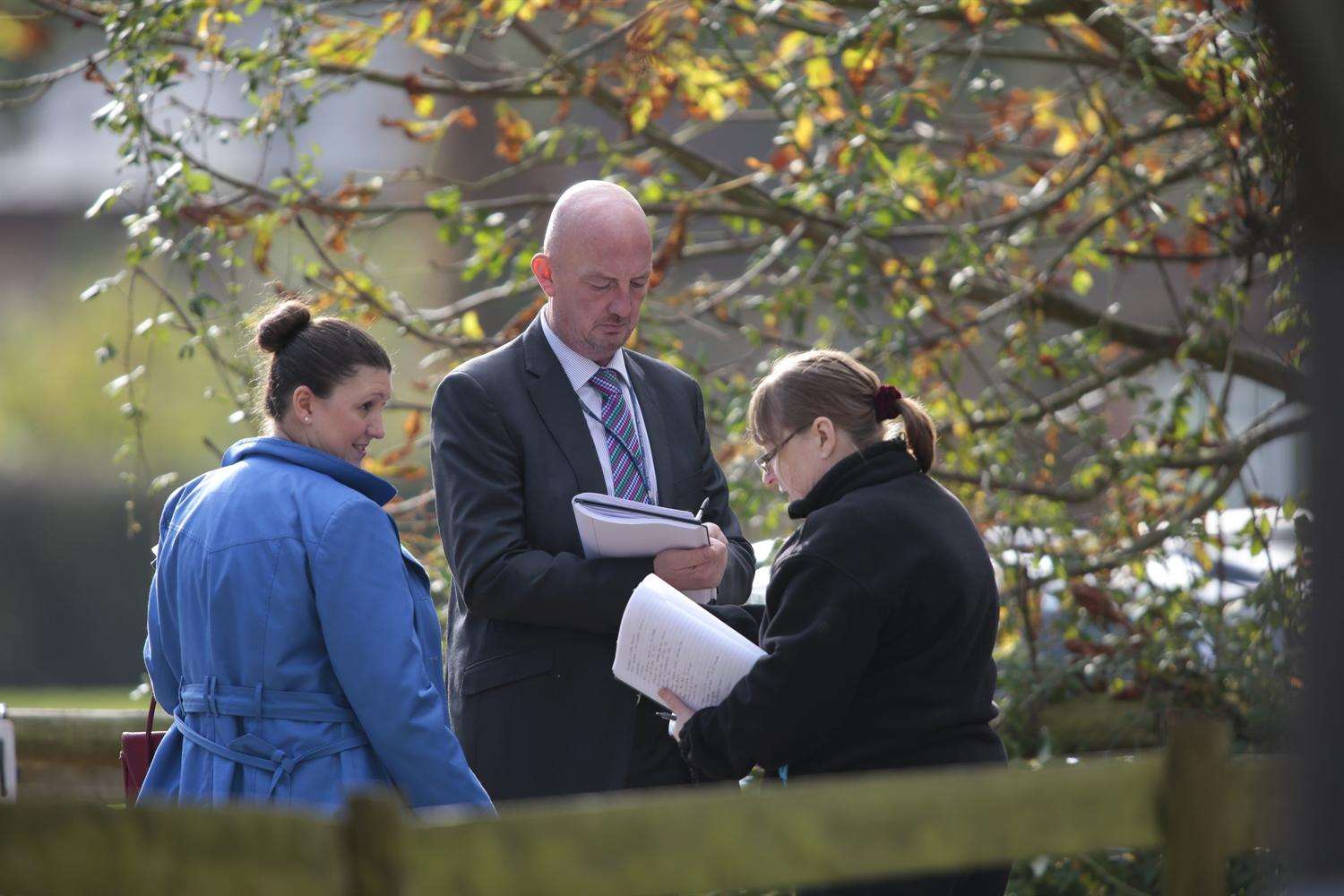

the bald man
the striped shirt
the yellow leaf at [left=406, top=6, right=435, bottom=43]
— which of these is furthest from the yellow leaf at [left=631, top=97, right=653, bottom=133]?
the striped shirt

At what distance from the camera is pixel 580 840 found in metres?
2.06

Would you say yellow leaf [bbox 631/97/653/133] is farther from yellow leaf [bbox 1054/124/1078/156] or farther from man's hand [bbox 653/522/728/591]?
man's hand [bbox 653/522/728/591]

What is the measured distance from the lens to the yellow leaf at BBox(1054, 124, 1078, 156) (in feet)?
25.0

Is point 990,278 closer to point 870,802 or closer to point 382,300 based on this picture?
point 382,300

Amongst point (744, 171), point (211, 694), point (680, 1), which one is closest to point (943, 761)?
point (211, 694)

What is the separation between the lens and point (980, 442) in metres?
6.44

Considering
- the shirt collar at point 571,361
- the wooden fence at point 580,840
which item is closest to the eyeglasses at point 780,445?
the shirt collar at point 571,361

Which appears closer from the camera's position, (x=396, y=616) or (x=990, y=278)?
(x=396, y=616)

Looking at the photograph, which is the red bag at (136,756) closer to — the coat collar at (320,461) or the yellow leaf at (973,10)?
the coat collar at (320,461)

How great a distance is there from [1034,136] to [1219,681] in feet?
12.1

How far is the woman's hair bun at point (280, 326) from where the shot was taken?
10.1ft

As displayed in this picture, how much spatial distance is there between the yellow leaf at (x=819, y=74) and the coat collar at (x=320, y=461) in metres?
3.55

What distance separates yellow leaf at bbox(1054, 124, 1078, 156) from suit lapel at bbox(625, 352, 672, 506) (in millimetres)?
4509

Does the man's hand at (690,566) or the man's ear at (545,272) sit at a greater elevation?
the man's ear at (545,272)
